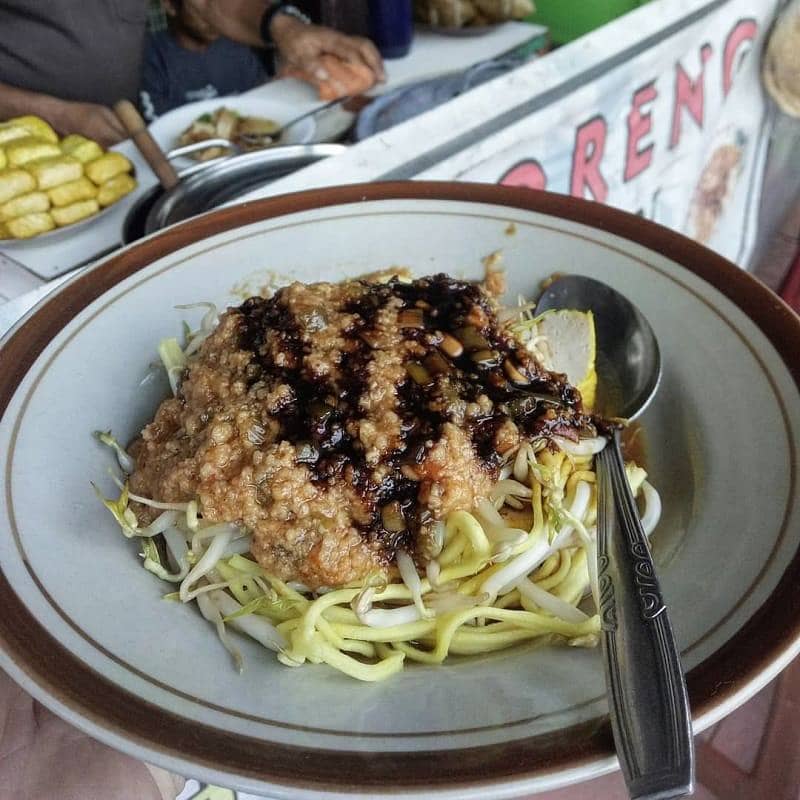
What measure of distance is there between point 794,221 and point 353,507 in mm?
3101

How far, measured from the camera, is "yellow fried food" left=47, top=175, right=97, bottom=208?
1.82 metres

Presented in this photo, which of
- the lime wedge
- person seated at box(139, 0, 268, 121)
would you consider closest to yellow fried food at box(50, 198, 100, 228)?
the lime wedge

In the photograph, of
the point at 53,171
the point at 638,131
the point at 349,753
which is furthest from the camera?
the point at 638,131

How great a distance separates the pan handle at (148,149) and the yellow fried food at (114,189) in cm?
9

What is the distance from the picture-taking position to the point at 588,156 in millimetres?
1995

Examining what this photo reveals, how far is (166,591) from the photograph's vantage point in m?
0.89

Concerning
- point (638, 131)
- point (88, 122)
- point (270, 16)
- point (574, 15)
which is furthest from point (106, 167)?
point (574, 15)

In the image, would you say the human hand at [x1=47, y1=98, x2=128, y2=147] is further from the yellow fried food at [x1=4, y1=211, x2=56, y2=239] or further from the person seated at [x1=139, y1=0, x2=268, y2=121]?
the person seated at [x1=139, y1=0, x2=268, y2=121]

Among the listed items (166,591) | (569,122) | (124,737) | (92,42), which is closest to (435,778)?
(124,737)

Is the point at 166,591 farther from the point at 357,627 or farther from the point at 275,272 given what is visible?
the point at 275,272

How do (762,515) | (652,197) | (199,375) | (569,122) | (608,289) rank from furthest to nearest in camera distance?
(652,197)
(569,122)
(608,289)
(199,375)
(762,515)

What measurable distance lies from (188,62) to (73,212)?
7.04 feet

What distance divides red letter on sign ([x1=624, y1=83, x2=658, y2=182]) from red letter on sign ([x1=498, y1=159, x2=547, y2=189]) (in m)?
0.41

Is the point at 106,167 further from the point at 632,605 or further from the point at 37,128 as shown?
the point at 632,605
